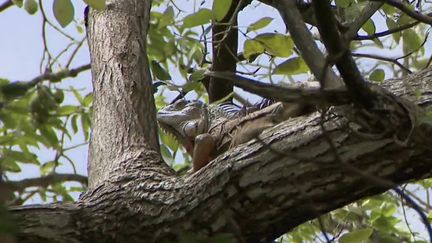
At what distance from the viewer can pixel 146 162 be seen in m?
2.84

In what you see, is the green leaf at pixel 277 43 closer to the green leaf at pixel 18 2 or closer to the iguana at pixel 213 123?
the iguana at pixel 213 123

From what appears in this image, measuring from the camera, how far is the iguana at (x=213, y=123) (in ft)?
9.13

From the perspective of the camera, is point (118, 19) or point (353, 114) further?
point (118, 19)

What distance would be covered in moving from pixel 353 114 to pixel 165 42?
5.95ft

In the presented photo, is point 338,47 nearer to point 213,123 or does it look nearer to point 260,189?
point 260,189

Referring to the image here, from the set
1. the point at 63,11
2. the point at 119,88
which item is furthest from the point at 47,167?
the point at 63,11

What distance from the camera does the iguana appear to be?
9.13 feet

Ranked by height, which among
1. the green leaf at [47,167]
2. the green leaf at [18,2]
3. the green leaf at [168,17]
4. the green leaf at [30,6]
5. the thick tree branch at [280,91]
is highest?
the green leaf at [18,2]

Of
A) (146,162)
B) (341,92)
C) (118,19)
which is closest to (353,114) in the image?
(341,92)

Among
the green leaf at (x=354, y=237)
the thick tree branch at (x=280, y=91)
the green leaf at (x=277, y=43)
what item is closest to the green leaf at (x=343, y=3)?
the green leaf at (x=277, y=43)

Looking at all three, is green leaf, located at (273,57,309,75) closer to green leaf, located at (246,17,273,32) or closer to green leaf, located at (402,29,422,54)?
green leaf, located at (246,17,273,32)

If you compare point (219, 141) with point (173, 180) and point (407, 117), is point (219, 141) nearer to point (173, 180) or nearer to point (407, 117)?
point (173, 180)

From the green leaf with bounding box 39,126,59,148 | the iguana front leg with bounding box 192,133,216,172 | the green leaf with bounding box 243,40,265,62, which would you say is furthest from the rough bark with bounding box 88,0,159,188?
the green leaf with bounding box 243,40,265,62

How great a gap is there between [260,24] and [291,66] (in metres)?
0.34
